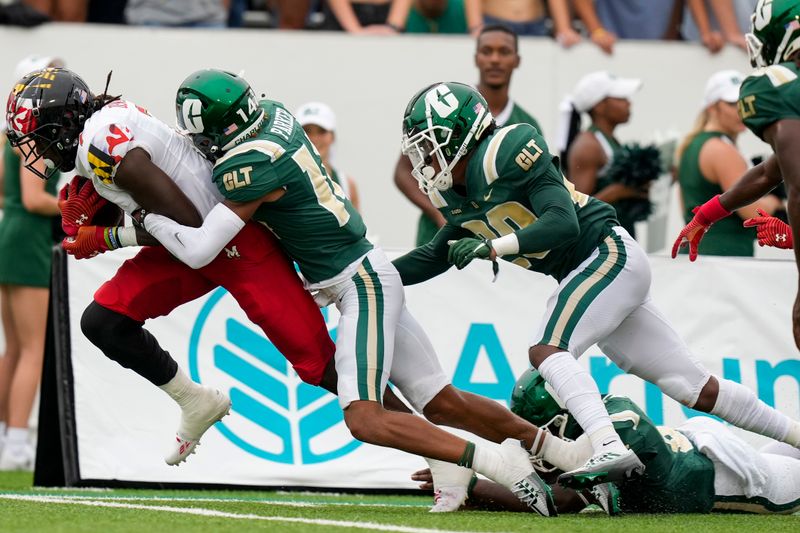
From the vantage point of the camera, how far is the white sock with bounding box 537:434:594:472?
5.33 metres

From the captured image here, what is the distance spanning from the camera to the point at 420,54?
9.20m

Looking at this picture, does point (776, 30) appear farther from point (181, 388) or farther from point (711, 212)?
point (181, 388)

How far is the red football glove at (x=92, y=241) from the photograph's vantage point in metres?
5.42

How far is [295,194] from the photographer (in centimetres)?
532

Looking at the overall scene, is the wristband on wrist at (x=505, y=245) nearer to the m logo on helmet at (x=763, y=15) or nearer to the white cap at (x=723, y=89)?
the m logo on helmet at (x=763, y=15)

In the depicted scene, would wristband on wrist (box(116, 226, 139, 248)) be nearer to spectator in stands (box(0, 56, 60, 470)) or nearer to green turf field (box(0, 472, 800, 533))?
green turf field (box(0, 472, 800, 533))

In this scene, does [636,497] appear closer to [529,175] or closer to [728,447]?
[728,447]

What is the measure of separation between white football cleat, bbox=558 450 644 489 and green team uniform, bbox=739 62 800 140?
1.21m

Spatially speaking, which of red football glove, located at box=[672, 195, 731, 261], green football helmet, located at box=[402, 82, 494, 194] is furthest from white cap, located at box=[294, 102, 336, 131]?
red football glove, located at box=[672, 195, 731, 261]

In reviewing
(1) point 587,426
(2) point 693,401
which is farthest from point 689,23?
(1) point 587,426

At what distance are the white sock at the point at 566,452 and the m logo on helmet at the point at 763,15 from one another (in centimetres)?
160

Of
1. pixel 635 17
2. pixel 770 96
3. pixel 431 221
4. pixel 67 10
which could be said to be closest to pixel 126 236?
pixel 770 96

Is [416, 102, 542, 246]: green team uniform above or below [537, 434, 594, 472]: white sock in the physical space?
above

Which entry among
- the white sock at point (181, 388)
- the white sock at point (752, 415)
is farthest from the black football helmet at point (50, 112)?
the white sock at point (752, 415)
